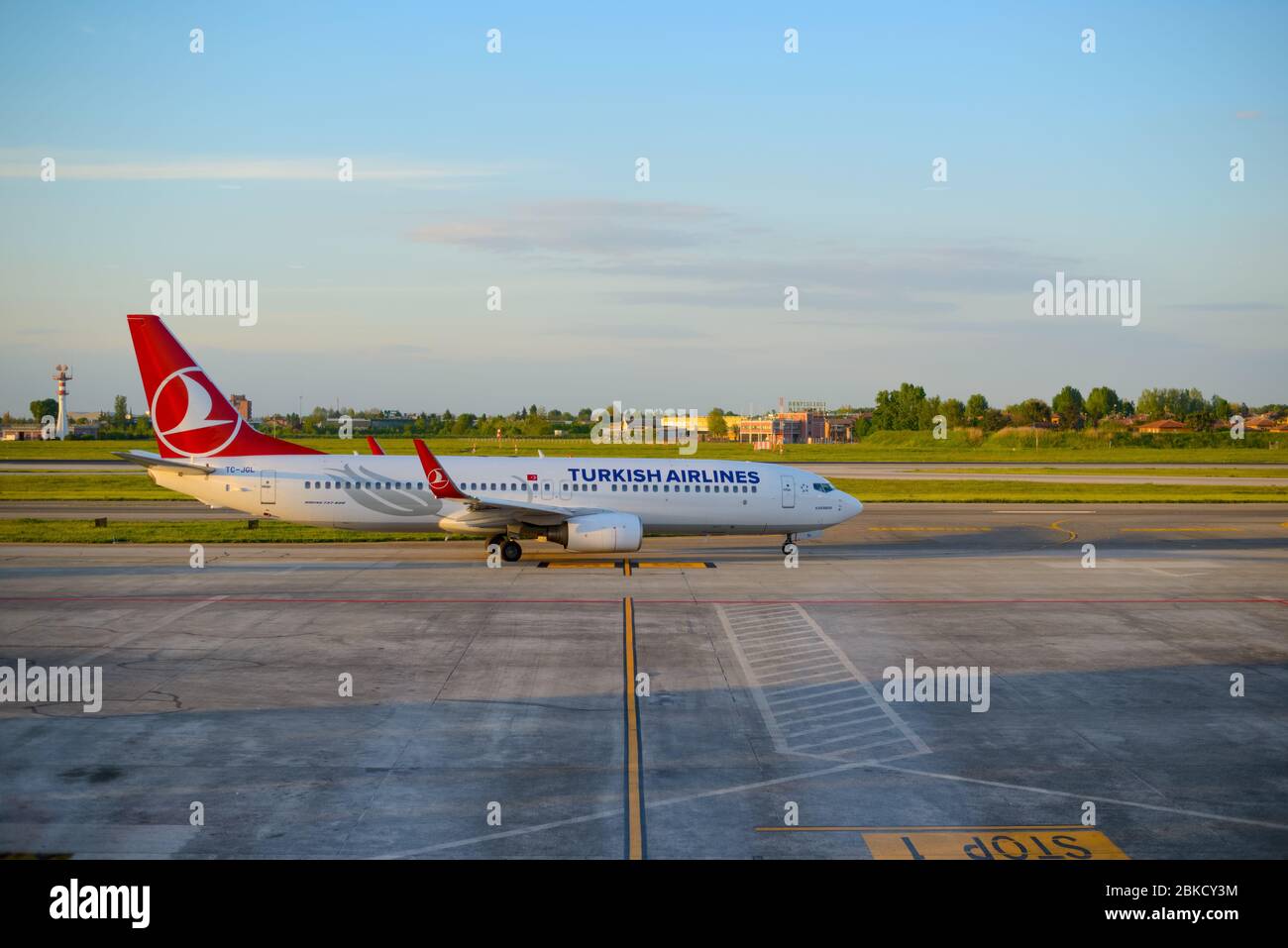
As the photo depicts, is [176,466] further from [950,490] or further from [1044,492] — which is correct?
[1044,492]

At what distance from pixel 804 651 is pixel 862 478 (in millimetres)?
57788

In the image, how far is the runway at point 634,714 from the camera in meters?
12.5

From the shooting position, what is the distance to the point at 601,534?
112 ft

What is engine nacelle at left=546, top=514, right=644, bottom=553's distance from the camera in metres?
34.1

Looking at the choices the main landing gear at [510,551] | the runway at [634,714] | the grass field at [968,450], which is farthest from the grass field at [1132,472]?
the main landing gear at [510,551]

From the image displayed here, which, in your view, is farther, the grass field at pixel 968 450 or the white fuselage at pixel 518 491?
the grass field at pixel 968 450

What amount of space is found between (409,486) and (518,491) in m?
3.92

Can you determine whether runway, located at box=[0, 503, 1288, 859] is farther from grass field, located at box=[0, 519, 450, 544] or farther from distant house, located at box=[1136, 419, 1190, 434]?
distant house, located at box=[1136, 419, 1190, 434]

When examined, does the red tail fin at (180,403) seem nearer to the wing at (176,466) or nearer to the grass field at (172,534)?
the wing at (176,466)

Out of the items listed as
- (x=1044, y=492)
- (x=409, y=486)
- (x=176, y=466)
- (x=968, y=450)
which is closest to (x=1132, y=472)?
(x=1044, y=492)

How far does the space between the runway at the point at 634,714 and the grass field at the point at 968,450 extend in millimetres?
66500

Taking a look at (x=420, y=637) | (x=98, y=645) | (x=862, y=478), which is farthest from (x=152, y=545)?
(x=862, y=478)

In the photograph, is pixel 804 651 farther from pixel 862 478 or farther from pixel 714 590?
pixel 862 478
